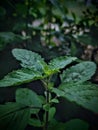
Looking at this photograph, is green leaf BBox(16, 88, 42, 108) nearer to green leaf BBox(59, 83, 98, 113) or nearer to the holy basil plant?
the holy basil plant

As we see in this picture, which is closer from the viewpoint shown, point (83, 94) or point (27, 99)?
point (83, 94)

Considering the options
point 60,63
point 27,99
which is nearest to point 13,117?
point 27,99

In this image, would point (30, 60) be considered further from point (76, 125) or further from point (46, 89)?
point (76, 125)

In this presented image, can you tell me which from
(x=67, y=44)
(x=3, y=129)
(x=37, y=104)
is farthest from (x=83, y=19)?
(x=3, y=129)

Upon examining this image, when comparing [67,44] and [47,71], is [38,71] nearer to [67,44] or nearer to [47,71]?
[47,71]

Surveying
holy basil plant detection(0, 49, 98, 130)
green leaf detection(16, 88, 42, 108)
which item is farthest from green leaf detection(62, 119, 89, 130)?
green leaf detection(16, 88, 42, 108)

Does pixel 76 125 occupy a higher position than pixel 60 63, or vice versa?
pixel 60 63

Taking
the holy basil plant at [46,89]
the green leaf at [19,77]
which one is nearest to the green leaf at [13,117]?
the holy basil plant at [46,89]

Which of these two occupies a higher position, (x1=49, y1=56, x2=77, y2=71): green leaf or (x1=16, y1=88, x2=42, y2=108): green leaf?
(x1=49, y1=56, x2=77, y2=71): green leaf
